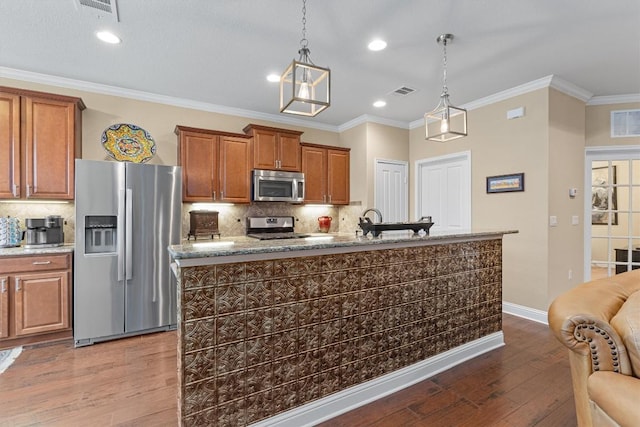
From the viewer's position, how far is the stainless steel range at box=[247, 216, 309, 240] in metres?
4.50

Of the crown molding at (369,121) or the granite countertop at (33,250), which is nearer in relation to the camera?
the granite countertop at (33,250)

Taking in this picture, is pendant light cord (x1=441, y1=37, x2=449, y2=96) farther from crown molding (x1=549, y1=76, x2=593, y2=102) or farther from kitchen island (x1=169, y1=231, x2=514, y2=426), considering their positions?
kitchen island (x1=169, y1=231, x2=514, y2=426)

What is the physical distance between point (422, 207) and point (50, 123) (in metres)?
5.05

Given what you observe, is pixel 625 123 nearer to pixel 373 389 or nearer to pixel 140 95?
pixel 373 389

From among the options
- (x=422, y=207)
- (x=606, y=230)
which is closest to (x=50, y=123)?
(x=422, y=207)

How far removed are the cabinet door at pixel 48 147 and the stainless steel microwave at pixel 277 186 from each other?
2054 mm

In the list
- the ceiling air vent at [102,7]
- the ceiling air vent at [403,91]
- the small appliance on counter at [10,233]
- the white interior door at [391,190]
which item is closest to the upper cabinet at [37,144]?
the small appliance on counter at [10,233]

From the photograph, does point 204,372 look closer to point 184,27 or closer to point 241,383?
point 241,383

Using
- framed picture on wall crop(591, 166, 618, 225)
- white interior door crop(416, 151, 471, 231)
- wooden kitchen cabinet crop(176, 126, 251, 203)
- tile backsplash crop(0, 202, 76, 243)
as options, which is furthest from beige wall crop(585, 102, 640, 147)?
tile backsplash crop(0, 202, 76, 243)

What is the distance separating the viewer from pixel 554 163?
144 inches

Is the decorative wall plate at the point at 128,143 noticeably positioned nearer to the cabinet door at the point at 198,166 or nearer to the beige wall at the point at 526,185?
the cabinet door at the point at 198,166

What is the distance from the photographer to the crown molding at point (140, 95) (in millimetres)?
3371

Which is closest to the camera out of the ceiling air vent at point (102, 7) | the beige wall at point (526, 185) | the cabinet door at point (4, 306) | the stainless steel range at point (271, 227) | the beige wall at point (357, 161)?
the ceiling air vent at point (102, 7)

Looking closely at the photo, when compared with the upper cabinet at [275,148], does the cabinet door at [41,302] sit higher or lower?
lower
